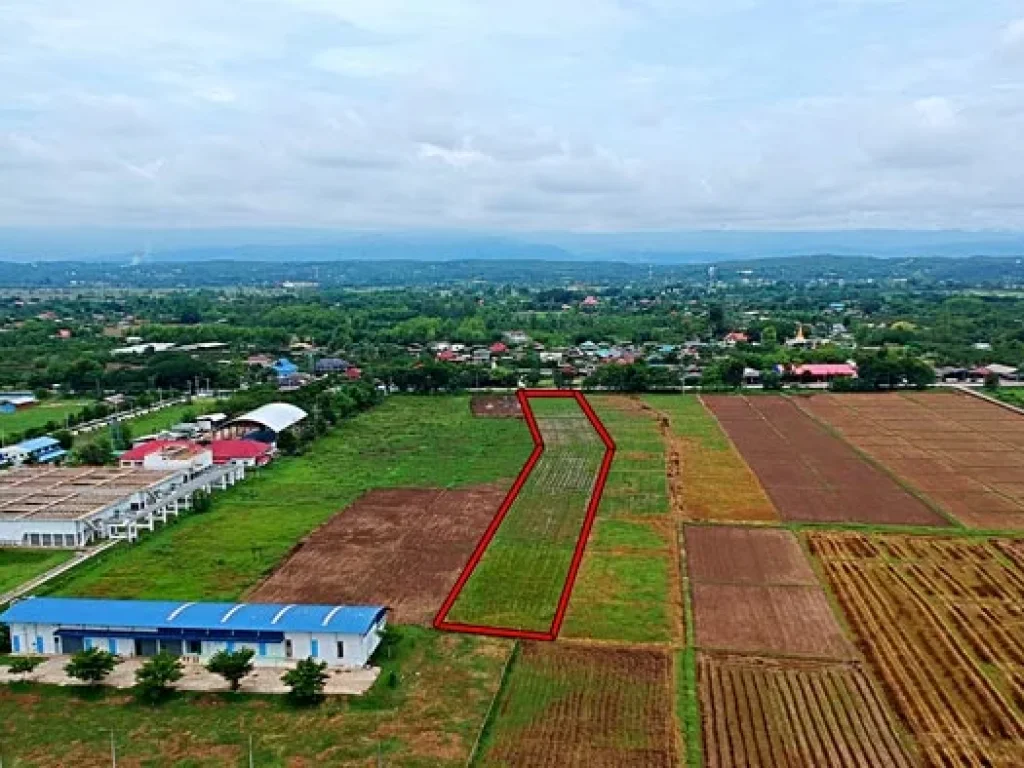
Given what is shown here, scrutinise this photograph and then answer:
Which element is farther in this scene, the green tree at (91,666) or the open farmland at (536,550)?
the open farmland at (536,550)

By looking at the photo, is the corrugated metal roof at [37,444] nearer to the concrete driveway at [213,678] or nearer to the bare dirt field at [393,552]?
the bare dirt field at [393,552]

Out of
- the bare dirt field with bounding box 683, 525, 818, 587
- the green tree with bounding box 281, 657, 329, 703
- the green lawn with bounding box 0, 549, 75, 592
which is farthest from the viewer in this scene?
the green lawn with bounding box 0, 549, 75, 592

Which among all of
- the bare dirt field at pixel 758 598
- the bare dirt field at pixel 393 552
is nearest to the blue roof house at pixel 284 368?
the bare dirt field at pixel 393 552

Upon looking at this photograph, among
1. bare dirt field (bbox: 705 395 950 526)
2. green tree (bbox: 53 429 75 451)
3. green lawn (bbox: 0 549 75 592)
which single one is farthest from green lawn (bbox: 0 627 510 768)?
green tree (bbox: 53 429 75 451)

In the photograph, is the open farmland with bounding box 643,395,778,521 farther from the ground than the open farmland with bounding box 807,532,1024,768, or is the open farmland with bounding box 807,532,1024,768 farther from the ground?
the open farmland with bounding box 807,532,1024,768

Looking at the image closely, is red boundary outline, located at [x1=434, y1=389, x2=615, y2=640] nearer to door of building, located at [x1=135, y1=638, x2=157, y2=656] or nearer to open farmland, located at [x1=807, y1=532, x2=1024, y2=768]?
door of building, located at [x1=135, y1=638, x2=157, y2=656]

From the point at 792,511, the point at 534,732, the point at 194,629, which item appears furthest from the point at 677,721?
the point at 792,511

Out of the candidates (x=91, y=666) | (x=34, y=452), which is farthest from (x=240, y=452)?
(x=91, y=666)
